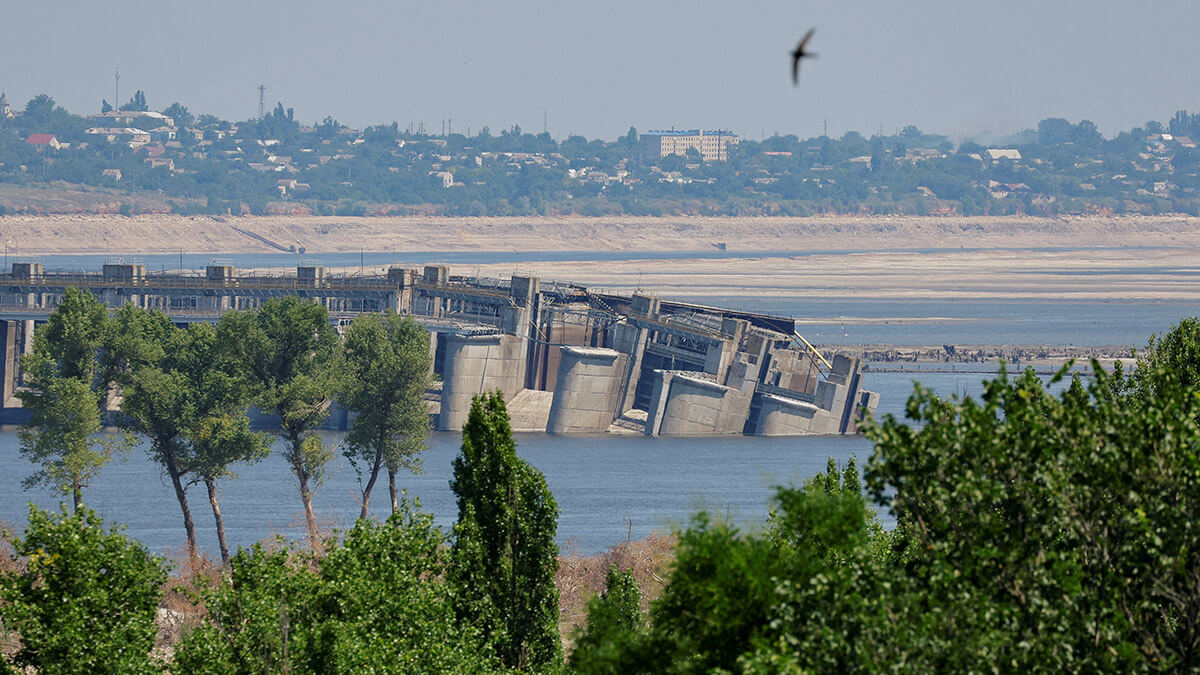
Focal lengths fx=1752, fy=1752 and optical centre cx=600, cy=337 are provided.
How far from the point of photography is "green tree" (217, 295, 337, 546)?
63.9m

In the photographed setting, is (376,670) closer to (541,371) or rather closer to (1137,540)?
(1137,540)

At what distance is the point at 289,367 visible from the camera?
6656 cm

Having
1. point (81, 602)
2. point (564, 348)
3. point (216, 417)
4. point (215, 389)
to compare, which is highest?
point (81, 602)

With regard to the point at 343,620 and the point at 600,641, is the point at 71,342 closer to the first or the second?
the point at 343,620

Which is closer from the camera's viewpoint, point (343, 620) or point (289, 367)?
point (343, 620)

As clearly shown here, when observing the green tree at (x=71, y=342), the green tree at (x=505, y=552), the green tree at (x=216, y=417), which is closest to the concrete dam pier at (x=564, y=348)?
the green tree at (x=216, y=417)

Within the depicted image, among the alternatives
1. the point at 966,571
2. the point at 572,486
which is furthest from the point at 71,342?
the point at 966,571

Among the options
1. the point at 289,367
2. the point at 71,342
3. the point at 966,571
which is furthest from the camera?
the point at 289,367

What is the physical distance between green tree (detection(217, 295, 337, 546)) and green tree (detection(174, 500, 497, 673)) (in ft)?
105

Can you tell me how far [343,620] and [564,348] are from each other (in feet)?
252

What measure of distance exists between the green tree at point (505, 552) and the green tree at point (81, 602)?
5530 millimetres

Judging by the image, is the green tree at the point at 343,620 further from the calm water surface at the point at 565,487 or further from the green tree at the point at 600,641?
A: the calm water surface at the point at 565,487

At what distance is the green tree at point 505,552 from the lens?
31.9 meters

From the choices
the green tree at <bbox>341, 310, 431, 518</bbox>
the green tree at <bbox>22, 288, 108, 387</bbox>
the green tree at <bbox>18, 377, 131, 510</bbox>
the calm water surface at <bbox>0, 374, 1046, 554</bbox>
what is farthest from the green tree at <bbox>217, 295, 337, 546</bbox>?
the green tree at <bbox>18, 377, 131, 510</bbox>
